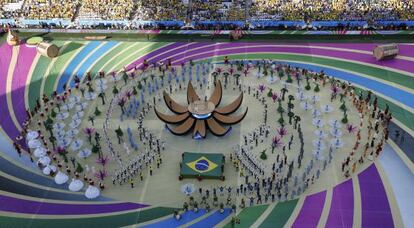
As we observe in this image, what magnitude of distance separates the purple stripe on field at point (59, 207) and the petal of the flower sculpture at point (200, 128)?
931 cm

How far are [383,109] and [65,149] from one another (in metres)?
30.2

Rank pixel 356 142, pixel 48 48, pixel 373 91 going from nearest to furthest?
1. pixel 356 142
2. pixel 373 91
3. pixel 48 48

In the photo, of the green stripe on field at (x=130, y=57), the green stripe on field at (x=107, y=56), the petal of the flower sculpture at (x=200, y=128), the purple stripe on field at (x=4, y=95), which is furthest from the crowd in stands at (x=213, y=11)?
the petal of the flower sculpture at (x=200, y=128)

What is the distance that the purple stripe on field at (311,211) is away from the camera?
116 feet

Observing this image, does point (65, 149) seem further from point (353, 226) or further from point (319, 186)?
point (353, 226)

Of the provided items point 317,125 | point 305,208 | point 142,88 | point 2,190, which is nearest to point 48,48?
point 142,88

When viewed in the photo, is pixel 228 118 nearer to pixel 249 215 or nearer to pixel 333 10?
pixel 249 215

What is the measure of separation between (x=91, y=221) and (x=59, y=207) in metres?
3.24

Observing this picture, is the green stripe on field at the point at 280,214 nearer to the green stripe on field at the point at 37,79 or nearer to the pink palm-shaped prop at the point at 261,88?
the pink palm-shaped prop at the point at 261,88

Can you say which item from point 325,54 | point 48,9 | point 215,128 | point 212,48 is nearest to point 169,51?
point 212,48

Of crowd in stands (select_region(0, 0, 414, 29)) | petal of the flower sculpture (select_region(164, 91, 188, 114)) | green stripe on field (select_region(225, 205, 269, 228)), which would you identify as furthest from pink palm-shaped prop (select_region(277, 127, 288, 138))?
crowd in stands (select_region(0, 0, 414, 29))

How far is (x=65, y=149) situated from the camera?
43656mm

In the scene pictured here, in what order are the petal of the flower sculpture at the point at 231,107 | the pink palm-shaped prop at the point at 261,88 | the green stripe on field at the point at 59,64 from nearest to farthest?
the petal of the flower sculpture at the point at 231,107, the pink palm-shaped prop at the point at 261,88, the green stripe on field at the point at 59,64

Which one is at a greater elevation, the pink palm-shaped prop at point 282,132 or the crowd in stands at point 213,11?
the crowd in stands at point 213,11
